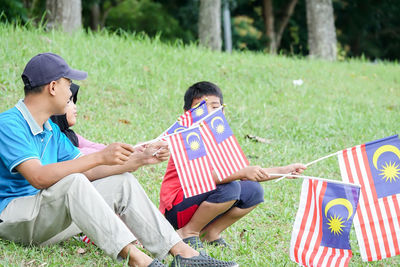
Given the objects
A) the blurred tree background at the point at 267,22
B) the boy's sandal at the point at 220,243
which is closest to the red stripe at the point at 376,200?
the boy's sandal at the point at 220,243

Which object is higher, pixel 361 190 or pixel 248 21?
pixel 248 21

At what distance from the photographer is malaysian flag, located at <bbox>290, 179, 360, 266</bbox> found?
11.4ft

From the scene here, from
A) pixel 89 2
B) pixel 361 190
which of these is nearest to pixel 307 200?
pixel 361 190

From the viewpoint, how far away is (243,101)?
816cm

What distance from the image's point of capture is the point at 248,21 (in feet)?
63.6

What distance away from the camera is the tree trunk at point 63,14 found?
29.7 feet

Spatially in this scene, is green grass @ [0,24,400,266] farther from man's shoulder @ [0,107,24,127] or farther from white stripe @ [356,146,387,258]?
man's shoulder @ [0,107,24,127]

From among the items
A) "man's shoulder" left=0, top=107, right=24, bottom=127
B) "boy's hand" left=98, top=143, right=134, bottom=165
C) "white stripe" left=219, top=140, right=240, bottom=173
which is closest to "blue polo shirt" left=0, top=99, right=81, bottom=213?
"man's shoulder" left=0, top=107, right=24, bottom=127

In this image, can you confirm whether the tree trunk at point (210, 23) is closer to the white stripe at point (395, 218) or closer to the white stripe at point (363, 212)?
the white stripe at point (363, 212)

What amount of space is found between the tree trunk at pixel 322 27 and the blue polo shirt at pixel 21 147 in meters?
10.0

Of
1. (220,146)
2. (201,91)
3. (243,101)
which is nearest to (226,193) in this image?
(220,146)

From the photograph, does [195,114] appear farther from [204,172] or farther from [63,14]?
[63,14]

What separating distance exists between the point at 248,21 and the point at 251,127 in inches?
493

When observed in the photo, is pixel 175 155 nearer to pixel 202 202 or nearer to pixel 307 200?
pixel 202 202
